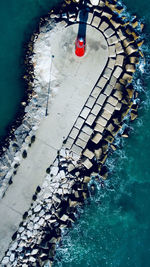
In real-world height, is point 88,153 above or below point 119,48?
below

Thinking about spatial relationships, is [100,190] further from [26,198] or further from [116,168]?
[26,198]

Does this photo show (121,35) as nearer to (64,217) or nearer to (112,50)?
(112,50)

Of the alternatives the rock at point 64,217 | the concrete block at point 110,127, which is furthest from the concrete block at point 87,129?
the rock at point 64,217

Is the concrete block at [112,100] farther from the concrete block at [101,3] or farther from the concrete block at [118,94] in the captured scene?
the concrete block at [101,3]

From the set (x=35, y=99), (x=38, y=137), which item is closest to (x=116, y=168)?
(x=38, y=137)

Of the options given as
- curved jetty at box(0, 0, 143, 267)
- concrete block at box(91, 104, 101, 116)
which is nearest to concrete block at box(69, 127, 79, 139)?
curved jetty at box(0, 0, 143, 267)

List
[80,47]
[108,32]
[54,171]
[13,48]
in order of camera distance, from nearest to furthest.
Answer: [80,47] < [54,171] < [108,32] < [13,48]

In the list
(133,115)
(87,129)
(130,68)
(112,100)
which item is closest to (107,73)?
(130,68)
